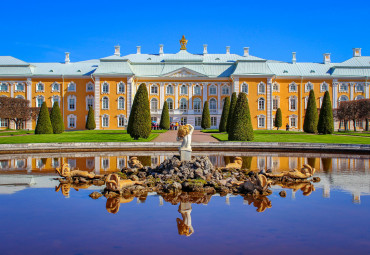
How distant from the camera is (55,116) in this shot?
30562mm

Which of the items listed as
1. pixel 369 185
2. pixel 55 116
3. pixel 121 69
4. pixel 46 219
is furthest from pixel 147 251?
pixel 121 69

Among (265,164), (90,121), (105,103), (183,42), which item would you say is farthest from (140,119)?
(183,42)

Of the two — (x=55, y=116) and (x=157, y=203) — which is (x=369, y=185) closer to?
(x=157, y=203)

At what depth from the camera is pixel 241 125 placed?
75.6 feet

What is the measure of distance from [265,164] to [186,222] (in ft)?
24.4

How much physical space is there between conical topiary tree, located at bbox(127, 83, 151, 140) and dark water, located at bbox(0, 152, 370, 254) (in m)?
13.8

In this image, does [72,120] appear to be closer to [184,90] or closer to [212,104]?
[184,90]

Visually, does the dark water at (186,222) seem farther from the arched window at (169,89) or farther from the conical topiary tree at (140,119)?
the arched window at (169,89)

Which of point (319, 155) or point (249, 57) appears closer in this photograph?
point (319, 155)

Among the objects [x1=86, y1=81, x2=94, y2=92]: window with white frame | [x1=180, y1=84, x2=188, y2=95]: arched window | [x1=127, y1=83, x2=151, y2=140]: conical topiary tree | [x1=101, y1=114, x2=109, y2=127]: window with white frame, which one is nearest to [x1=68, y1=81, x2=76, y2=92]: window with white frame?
[x1=86, y1=81, x2=94, y2=92]: window with white frame

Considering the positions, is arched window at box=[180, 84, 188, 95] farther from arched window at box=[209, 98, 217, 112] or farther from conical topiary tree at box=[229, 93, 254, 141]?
conical topiary tree at box=[229, 93, 254, 141]

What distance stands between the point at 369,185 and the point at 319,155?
725cm

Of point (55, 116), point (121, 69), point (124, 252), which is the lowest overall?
point (124, 252)

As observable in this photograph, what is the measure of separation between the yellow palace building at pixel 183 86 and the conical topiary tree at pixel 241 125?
2149 centimetres
